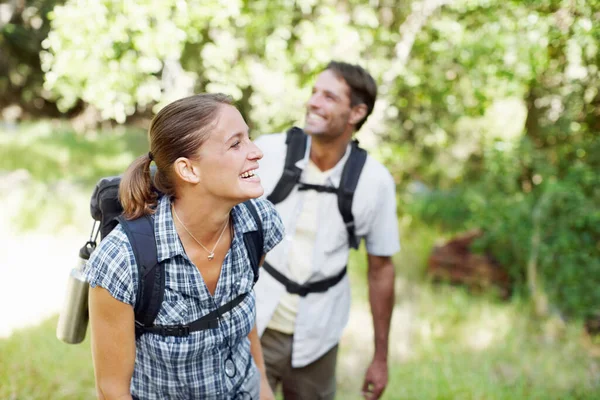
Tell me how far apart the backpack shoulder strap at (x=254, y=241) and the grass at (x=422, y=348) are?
2415 millimetres

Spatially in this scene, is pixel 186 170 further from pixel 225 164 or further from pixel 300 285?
pixel 300 285

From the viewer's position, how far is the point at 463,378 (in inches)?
173

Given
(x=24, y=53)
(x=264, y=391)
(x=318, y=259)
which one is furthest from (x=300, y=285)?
(x=24, y=53)

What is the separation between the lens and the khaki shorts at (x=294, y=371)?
2830 millimetres

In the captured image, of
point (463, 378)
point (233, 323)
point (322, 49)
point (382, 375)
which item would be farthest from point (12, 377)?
point (322, 49)

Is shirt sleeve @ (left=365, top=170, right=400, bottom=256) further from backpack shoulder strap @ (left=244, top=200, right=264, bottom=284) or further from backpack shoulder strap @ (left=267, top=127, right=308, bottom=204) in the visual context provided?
backpack shoulder strap @ (left=244, top=200, right=264, bottom=284)

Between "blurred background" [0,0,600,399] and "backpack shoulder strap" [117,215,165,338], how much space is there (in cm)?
253

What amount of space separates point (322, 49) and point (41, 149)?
24.4 feet

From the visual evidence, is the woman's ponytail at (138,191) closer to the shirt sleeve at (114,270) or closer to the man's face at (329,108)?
the shirt sleeve at (114,270)

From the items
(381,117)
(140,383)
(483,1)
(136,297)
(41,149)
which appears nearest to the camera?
(136,297)

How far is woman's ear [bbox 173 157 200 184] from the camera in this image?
174 cm

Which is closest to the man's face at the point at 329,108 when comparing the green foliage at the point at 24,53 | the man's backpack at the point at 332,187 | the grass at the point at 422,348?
the man's backpack at the point at 332,187

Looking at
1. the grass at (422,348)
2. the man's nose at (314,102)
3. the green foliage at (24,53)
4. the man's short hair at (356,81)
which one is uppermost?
the green foliage at (24,53)

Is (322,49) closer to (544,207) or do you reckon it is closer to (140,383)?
(544,207)
